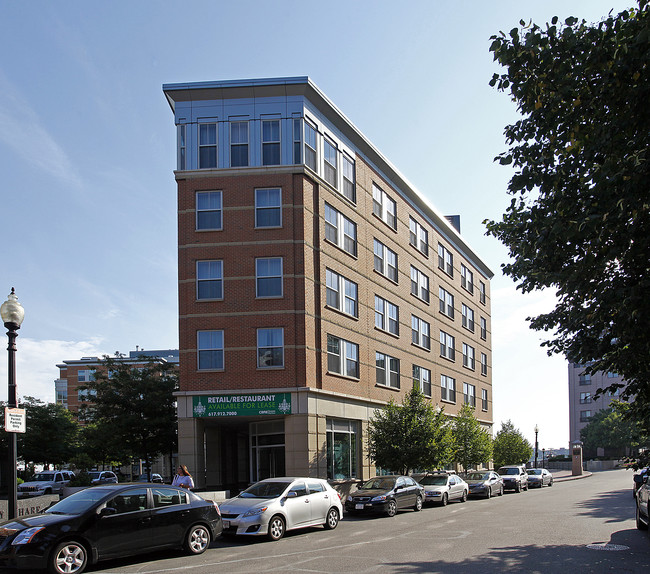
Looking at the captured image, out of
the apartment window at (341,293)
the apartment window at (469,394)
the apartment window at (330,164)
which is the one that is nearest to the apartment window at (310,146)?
the apartment window at (330,164)

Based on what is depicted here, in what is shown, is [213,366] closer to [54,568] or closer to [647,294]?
[54,568]

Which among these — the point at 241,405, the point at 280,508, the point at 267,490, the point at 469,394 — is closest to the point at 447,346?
the point at 469,394

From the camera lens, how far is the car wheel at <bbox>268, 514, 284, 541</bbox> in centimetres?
1655

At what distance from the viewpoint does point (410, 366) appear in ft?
131

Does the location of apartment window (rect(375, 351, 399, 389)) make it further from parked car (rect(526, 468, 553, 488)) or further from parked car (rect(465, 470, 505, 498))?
parked car (rect(526, 468, 553, 488))

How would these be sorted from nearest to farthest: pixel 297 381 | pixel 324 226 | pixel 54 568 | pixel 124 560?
pixel 54 568 → pixel 124 560 → pixel 297 381 → pixel 324 226

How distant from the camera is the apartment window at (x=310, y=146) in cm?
2950

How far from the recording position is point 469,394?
51.8 metres

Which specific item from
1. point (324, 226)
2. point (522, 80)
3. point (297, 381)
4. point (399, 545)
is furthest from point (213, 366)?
point (522, 80)

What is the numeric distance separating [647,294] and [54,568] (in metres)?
10.3

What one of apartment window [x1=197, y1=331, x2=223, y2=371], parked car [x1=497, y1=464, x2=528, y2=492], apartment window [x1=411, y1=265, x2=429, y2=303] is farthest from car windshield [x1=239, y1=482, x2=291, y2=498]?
parked car [x1=497, y1=464, x2=528, y2=492]

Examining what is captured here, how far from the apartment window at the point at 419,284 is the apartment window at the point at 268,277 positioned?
47.3 feet

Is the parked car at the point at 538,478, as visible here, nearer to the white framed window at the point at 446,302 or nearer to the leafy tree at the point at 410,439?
the white framed window at the point at 446,302

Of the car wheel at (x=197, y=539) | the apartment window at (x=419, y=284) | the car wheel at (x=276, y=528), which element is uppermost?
the apartment window at (x=419, y=284)
